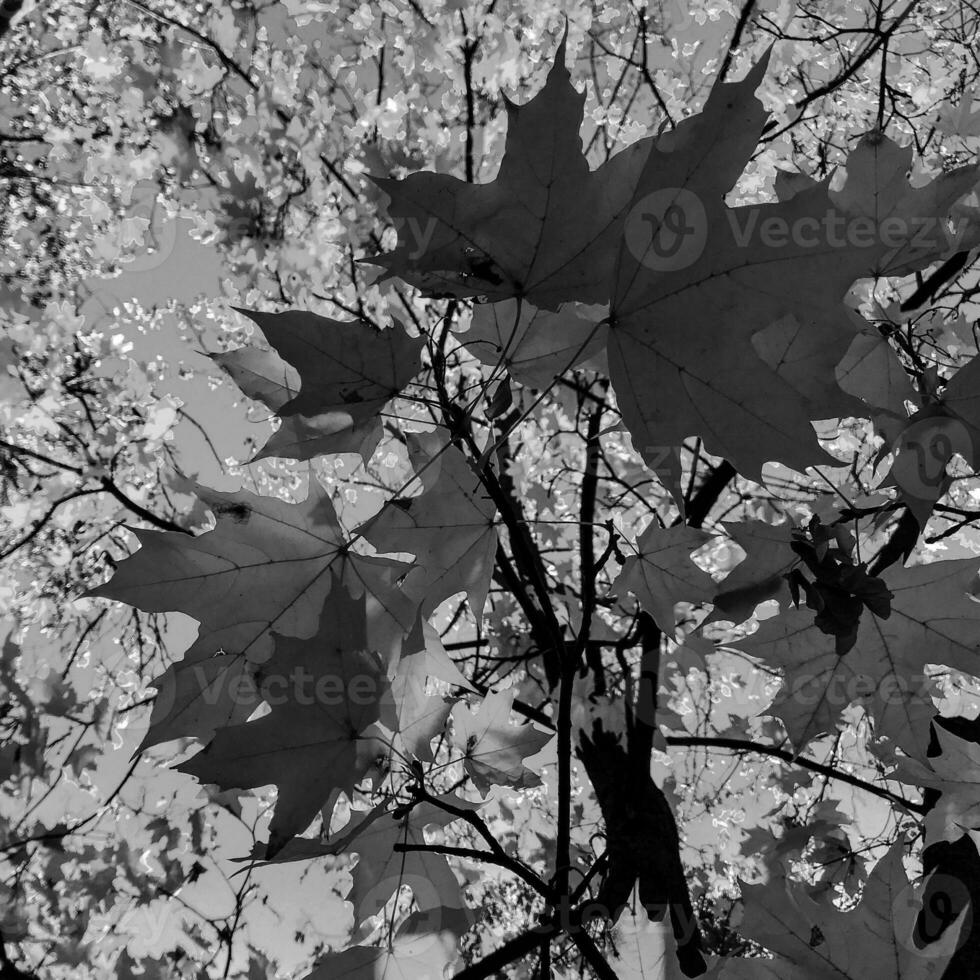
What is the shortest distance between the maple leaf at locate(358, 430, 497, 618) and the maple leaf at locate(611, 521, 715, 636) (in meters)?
0.27

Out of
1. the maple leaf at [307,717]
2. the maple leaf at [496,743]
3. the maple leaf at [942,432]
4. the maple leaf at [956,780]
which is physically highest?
the maple leaf at [942,432]

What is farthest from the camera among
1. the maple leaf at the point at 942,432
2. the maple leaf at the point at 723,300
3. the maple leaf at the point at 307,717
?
the maple leaf at the point at 942,432

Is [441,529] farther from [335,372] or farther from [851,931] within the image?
[851,931]

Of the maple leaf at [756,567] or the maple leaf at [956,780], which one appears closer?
the maple leaf at [756,567]

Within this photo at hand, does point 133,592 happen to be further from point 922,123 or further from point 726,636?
point 922,123

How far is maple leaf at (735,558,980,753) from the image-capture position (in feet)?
3.40

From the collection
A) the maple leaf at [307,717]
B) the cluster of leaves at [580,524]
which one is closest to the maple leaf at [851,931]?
the cluster of leaves at [580,524]

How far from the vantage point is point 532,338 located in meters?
0.96

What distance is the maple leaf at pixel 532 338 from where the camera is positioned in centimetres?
93

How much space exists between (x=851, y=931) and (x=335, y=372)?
938 millimetres

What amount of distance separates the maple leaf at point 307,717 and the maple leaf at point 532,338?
40cm

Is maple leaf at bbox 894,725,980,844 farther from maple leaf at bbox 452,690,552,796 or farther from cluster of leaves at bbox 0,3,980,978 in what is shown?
maple leaf at bbox 452,690,552,796

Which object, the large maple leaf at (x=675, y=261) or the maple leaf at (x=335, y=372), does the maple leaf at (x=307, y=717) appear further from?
the large maple leaf at (x=675, y=261)

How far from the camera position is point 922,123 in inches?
139
